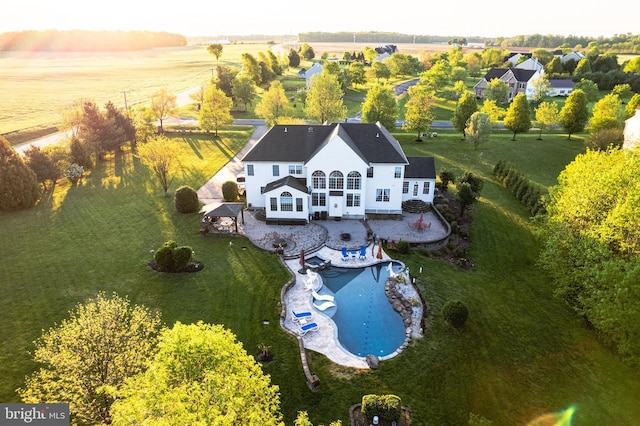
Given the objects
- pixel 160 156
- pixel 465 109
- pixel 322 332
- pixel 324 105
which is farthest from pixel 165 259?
pixel 465 109

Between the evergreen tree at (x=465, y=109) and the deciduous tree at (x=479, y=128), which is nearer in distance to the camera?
the deciduous tree at (x=479, y=128)

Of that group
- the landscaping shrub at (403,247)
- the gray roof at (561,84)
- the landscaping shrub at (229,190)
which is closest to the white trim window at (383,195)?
the landscaping shrub at (403,247)

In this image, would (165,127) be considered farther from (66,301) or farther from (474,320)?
(474,320)

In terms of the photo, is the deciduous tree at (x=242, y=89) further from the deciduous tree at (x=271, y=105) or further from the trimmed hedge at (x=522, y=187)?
the trimmed hedge at (x=522, y=187)

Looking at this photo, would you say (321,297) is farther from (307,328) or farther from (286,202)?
(286,202)

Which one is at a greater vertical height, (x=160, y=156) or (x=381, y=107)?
(x=381, y=107)

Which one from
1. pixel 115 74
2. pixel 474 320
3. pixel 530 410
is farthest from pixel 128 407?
pixel 115 74
